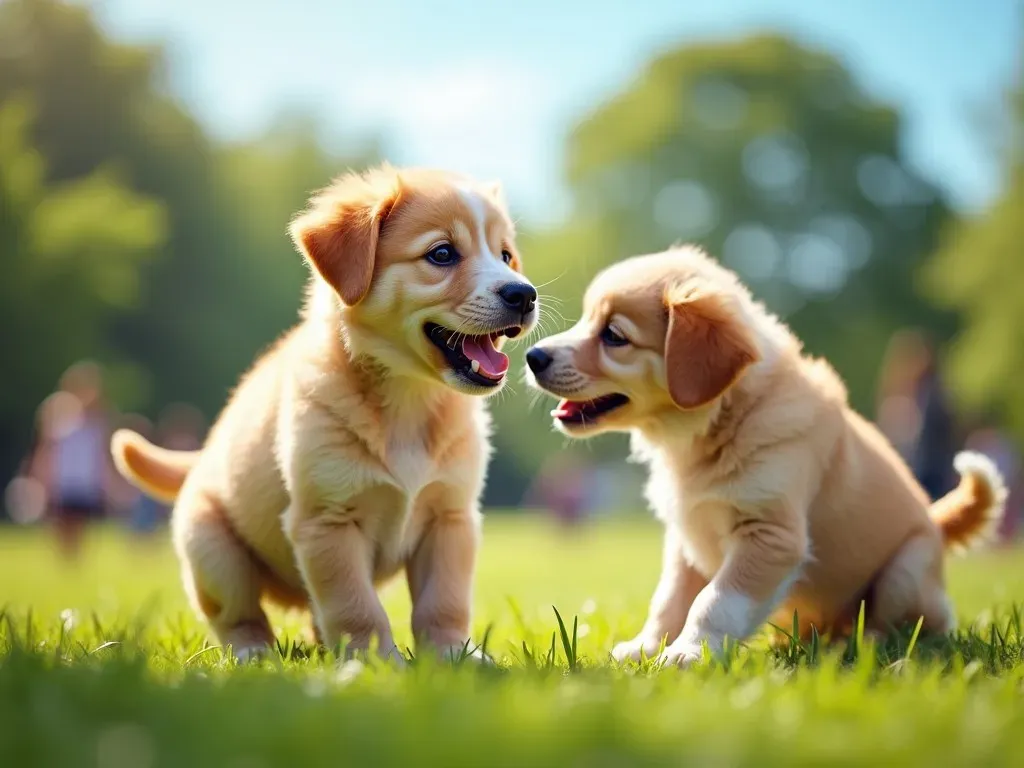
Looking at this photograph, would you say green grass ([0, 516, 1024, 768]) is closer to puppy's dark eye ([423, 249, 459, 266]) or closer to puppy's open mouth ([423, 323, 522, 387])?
puppy's open mouth ([423, 323, 522, 387])

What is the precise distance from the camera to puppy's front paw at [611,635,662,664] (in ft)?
11.3

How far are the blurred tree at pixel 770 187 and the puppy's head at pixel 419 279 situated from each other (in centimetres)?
2619

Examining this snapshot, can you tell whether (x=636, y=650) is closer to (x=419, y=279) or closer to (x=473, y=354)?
(x=473, y=354)

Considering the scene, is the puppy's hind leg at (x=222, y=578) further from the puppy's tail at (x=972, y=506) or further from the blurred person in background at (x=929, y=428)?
the blurred person in background at (x=929, y=428)

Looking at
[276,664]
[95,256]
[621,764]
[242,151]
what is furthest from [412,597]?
[242,151]

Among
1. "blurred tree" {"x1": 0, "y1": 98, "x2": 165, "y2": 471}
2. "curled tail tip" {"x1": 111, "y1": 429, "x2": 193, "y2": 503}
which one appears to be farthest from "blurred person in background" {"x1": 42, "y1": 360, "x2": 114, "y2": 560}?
"blurred tree" {"x1": 0, "y1": 98, "x2": 165, "y2": 471}

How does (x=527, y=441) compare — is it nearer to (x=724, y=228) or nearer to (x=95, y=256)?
(x=724, y=228)

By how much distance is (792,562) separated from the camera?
3.64m

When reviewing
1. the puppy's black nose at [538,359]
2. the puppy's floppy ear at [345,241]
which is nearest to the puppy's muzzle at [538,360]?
the puppy's black nose at [538,359]

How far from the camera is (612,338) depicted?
13.5 ft

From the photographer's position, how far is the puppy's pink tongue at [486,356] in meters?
3.82

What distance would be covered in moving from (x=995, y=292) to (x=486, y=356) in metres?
25.4

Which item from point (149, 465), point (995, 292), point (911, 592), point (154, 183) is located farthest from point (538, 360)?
point (154, 183)

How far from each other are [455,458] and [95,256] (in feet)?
85.1
